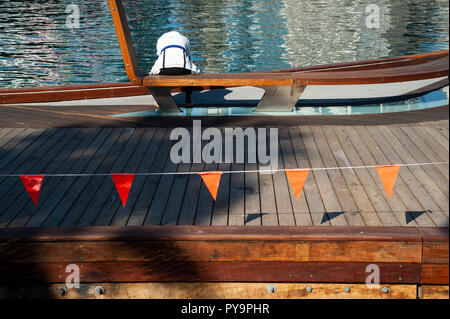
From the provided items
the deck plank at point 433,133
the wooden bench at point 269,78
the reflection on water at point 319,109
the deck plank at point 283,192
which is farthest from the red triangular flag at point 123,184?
the deck plank at point 433,133

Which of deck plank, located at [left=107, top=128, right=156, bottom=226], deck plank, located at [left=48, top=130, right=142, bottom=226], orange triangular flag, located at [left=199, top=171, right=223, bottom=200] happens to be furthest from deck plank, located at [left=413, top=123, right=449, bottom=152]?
deck plank, located at [left=48, top=130, right=142, bottom=226]

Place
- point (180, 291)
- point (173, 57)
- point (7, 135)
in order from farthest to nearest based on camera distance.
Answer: point (173, 57) < point (7, 135) < point (180, 291)

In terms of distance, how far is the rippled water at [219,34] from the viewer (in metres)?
16.8

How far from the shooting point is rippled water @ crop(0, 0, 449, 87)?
16.8 meters

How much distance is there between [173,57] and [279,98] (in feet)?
4.71

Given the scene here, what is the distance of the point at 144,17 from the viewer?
26562 mm

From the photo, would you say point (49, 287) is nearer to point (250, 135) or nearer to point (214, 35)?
point (250, 135)

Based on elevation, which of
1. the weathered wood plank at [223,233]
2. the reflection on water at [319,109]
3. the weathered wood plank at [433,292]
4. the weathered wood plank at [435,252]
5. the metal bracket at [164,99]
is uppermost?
the metal bracket at [164,99]

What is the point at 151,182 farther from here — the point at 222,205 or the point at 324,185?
the point at 324,185

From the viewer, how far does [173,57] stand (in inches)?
253

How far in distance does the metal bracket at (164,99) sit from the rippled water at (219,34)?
8.35 m

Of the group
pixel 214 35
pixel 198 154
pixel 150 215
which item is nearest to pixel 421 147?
pixel 198 154

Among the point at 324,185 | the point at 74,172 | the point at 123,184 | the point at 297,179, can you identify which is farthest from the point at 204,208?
the point at 74,172

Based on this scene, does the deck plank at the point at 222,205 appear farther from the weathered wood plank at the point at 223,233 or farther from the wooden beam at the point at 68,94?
the wooden beam at the point at 68,94
